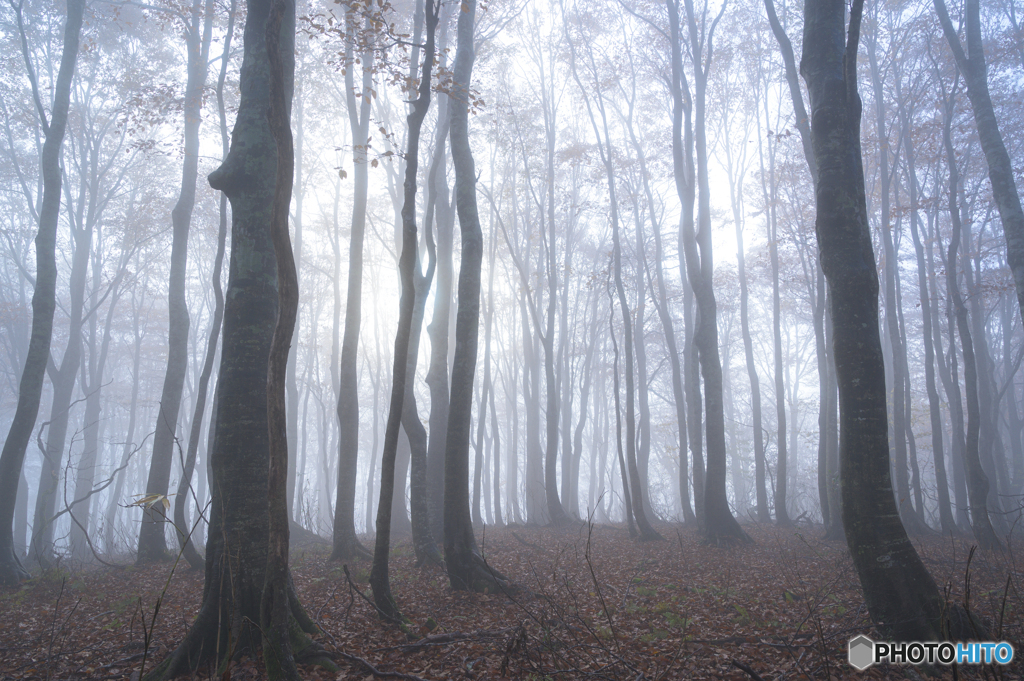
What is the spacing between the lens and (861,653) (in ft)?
12.8

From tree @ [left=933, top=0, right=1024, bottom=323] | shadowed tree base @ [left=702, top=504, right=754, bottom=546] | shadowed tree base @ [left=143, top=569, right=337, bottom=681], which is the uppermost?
tree @ [left=933, top=0, right=1024, bottom=323]

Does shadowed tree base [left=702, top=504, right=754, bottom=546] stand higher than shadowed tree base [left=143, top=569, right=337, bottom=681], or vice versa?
shadowed tree base [left=143, top=569, right=337, bottom=681]

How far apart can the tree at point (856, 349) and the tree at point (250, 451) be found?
4.50 meters

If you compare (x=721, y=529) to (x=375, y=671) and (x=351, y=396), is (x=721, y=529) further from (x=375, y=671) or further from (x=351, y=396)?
(x=375, y=671)

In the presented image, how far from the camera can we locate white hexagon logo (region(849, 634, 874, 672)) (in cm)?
374

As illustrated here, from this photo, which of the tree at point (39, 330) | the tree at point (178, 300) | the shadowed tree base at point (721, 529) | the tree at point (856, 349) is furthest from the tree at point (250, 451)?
the shadowed tree base at point (721, 529)

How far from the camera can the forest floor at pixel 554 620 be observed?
3.70 meters

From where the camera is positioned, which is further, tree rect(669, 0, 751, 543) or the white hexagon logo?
tree rect(669, 0, 751, 543)

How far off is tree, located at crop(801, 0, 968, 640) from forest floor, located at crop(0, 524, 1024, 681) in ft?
1.51

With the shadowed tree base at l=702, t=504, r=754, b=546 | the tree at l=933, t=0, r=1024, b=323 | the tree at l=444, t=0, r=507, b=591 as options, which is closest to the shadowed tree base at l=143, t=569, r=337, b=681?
the tree at l=444, t=0, r=507, b=591

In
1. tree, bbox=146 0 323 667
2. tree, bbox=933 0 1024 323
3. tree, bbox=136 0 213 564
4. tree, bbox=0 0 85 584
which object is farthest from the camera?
→ tree, bbox=136 0 213 564

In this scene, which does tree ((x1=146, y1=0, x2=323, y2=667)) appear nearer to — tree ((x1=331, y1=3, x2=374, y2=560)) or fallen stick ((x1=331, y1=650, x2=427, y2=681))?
fallen stick ((x1=331, y1=650, x2=427, y2=681))

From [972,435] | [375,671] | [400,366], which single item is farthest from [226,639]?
[972,435]

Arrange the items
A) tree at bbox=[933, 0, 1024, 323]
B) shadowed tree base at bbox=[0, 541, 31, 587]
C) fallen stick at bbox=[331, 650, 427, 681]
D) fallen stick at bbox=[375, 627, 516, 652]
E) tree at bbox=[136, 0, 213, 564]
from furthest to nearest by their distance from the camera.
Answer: tree at bbox=[136, 0, 213, 564] → tree at bbox=[933, 0, 1024, 323] → shadowed tree base at bbox=[0, 541, 31, 587] → fallen stick at bbox=[375, 627, 516, 652] → fallen stick at bbox=[331, 650, 427, 681]
